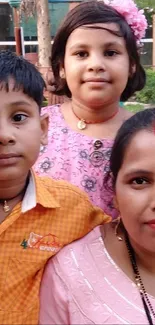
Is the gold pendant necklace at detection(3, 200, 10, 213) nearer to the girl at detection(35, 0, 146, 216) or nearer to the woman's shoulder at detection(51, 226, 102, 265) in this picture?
the woman's shoulder at detection(51, 226, 102, 265)

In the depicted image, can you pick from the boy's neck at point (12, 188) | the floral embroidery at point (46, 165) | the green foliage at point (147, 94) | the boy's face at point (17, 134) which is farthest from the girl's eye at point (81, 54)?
the green foliage at point (147, 94)

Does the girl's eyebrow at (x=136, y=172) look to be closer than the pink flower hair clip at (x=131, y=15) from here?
Yes

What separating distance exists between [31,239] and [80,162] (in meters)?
0.81

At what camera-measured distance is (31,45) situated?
51.8 ft

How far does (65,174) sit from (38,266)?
2.70 feet

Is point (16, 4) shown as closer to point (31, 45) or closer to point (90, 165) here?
point (31, 45)

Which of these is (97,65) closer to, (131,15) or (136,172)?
(131,15)

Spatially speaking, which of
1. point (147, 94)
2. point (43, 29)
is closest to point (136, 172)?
point (147, 94)

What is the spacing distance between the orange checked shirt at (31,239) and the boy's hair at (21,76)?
0.29 meters

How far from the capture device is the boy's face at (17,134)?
1.71m

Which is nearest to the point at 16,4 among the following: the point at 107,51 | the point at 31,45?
the point at 31,45

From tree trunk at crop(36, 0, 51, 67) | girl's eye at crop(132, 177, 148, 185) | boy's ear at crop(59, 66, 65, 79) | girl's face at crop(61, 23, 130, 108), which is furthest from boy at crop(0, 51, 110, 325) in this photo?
tree trunk at crop(36, 0, 51, 67)

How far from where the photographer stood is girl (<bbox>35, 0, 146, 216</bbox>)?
2439mm

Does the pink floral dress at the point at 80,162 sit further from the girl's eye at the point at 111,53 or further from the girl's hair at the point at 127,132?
the girl's hair at the point at 127,132
